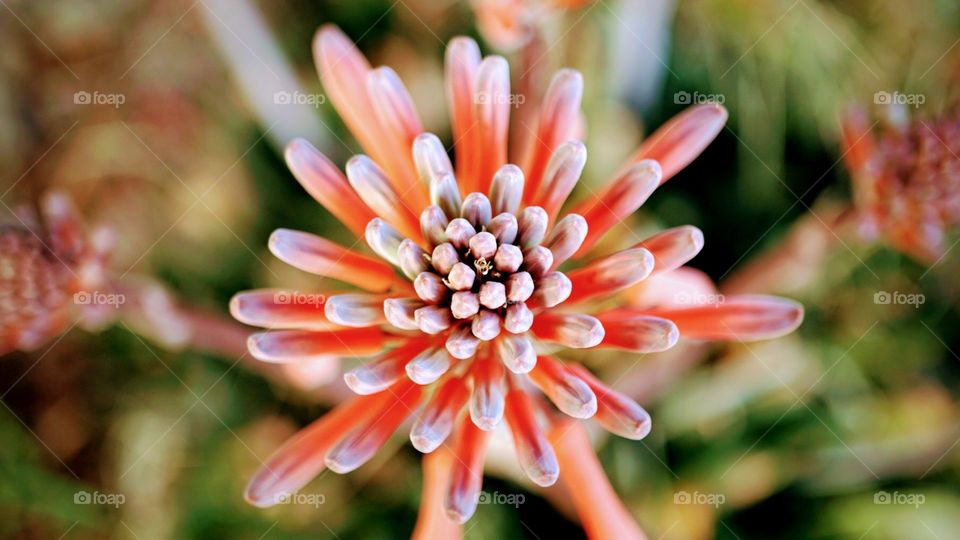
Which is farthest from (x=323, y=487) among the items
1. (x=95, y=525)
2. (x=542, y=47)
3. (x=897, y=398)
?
(x=897, y=398)

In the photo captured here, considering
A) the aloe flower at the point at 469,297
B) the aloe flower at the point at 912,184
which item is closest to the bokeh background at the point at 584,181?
the aloe flower at the point at 912,184

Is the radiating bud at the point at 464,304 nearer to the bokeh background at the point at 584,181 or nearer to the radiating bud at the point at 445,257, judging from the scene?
the radiating bud at the point at 445,257

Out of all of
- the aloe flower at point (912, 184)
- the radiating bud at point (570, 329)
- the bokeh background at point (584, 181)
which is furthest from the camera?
the bokeh background at point (584, 181)

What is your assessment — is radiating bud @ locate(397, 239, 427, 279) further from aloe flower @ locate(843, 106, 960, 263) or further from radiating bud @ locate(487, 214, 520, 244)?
aloe flower @ locate(843, 106, 960, 263)

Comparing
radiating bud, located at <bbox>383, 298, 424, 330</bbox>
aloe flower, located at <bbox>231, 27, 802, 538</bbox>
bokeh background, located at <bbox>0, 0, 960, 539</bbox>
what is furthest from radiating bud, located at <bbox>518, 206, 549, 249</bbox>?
bokeh background, located at <bbox>0, 0, 960, 539</bbox>

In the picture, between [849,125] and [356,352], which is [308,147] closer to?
[356,352]

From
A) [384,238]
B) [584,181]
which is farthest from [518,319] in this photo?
[584,181]

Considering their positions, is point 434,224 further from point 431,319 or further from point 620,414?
point 620,414
